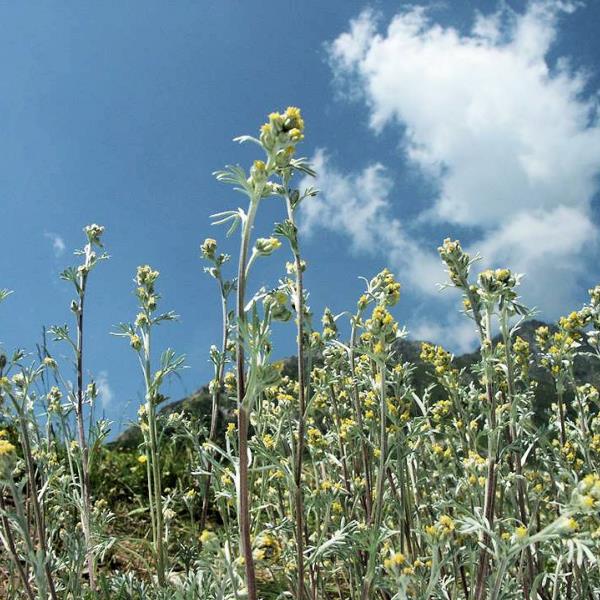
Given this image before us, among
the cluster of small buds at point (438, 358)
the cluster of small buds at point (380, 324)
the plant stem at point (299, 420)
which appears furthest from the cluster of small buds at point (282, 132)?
the cluster of small buds at point (438, 358)

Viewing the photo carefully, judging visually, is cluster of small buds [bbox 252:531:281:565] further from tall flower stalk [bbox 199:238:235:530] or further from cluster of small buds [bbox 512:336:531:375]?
cluster of small buds [bbox 512:336:531:375]

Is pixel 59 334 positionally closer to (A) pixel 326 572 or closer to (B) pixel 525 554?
(A) pixel 326 572

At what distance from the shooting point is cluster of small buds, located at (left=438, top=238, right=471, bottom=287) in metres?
4.18

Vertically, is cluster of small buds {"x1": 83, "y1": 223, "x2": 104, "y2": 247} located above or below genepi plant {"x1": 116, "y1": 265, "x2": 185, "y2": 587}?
above

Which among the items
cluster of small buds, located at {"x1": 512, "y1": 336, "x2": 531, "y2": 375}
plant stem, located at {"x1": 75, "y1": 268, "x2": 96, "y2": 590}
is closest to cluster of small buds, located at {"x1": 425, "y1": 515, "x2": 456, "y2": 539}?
plant stem, located at {"x1": 75, "y1": 268, "x2": 96, "y2": 590}

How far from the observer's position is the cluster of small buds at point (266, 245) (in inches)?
104

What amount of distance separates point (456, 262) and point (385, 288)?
0.65m

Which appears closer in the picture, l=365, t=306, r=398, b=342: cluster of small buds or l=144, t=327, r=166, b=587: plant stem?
l=365, t=306, r=398, b=342: cluster of small buds

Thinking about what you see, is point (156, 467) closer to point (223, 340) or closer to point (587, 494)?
point (223, 340)

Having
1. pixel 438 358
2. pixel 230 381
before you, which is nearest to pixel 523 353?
pixel 438 358

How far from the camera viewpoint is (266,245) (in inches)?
105

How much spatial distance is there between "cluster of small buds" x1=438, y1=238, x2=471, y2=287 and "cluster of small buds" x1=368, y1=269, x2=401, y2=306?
16.7 inches

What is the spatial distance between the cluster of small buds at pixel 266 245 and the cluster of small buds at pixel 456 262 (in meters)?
1.85

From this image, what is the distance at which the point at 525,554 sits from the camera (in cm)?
398
